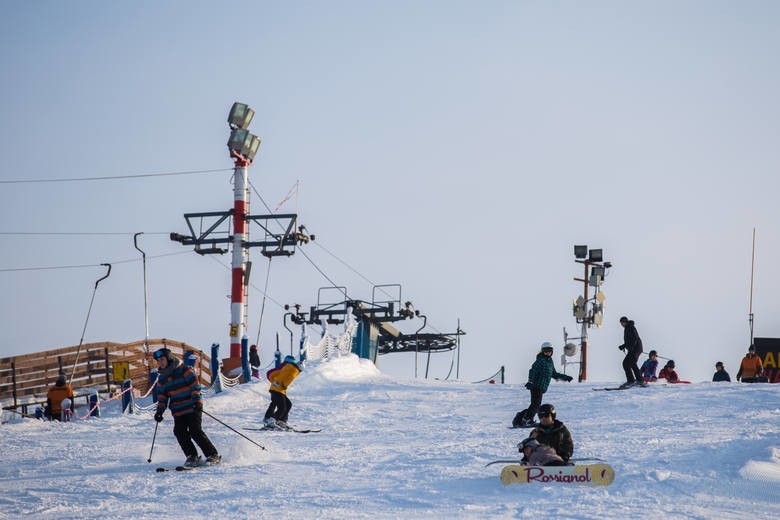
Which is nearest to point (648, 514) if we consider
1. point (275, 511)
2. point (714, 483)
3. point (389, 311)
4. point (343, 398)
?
point (714, 483)

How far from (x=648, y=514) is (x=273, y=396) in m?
8.46

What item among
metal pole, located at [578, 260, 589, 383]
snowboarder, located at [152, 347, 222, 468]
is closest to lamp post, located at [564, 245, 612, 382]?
metal pole, located at [578, 260, 589, 383]

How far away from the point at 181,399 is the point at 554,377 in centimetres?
659

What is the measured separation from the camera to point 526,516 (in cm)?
912

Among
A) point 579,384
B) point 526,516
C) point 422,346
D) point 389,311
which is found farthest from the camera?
point 422,346

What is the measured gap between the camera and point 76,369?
24.7 meters

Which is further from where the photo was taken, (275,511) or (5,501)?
(5,501)

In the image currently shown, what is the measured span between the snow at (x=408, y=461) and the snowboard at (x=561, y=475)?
14 cm

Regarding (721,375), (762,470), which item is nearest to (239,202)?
(721,375)

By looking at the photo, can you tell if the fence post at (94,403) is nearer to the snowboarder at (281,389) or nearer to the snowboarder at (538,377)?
the snowboarder at (281,389)

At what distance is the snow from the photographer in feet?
32.0

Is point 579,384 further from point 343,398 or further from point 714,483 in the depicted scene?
point 714,483

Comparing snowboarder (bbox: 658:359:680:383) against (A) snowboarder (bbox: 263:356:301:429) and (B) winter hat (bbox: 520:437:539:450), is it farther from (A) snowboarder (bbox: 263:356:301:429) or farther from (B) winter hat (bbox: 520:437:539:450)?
(B) winter hat (bbox: 520:437:539:450)

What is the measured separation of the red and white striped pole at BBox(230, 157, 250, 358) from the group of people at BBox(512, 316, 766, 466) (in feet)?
48.2
